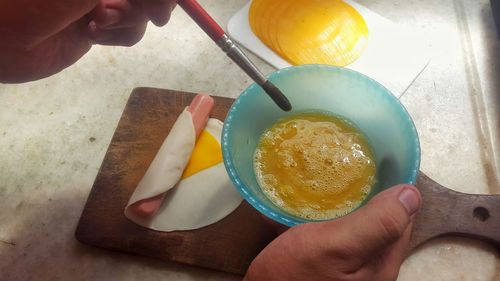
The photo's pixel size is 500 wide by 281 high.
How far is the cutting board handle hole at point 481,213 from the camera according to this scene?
631 mm

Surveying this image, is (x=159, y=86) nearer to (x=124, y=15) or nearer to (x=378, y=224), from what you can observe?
(x=124, y=15)

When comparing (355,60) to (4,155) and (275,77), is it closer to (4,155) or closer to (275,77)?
(275,77)

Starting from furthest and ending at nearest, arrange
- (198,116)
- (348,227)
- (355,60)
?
(355,60)
(198,116)
(348,227)

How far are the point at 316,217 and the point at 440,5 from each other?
2.03 feet

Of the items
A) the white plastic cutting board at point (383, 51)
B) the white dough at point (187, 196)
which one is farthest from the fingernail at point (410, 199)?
the white plastic cutting board at point (383, 51)

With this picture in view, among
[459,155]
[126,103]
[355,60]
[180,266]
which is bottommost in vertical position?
[459,155]

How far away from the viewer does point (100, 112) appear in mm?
815

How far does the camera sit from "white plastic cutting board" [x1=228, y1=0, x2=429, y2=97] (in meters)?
0.83

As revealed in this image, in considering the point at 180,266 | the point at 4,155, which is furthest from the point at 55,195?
the point at 180,266

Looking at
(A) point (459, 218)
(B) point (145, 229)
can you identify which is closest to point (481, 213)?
(A) point (459, 218)

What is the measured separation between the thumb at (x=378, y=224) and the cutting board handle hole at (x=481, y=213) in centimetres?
25

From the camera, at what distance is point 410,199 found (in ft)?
1.47

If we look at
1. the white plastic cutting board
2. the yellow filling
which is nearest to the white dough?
the yellow filling

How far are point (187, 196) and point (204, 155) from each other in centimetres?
8
